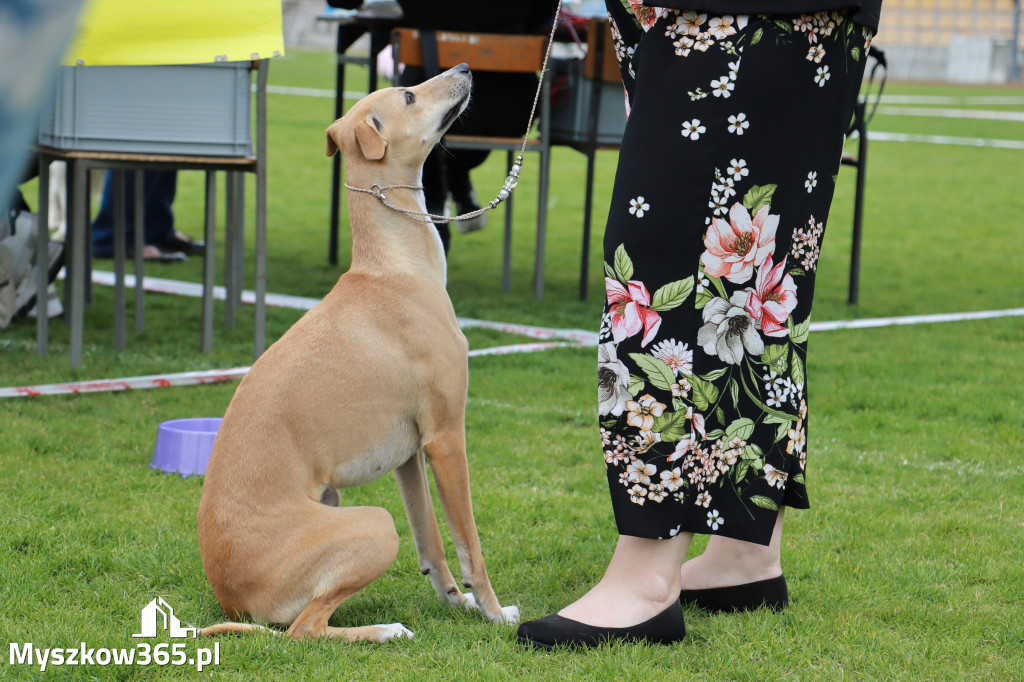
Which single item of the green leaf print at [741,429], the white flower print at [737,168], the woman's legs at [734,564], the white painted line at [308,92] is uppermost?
the white painted line at [308,92]

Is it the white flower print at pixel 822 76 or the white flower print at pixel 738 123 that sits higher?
the white flower print at pixel 822 76

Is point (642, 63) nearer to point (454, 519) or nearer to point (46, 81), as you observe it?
point (454, 519)

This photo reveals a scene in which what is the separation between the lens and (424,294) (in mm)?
2648

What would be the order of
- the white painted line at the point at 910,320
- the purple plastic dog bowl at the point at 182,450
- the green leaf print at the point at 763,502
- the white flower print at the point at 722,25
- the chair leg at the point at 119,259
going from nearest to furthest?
1. the white flower print at the point at 722,25
2. the green leaf print at the point at 763,502
3. the purple plastic dog bowl at the point at 182,450
4. the chair leg at the point at 119,259
5. the white painted line at the point at 910,320

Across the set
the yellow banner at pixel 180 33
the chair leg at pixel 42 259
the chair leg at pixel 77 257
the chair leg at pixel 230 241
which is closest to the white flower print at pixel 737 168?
the yellow banner at pixel 180 33

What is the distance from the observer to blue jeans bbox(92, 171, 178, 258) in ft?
25.2

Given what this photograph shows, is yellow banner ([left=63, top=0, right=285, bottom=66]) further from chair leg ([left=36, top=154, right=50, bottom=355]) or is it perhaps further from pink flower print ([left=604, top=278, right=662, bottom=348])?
pink flower print ([left=604, top=278, right=662, bottom=348])

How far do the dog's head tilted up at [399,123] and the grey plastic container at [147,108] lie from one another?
1.98 metres

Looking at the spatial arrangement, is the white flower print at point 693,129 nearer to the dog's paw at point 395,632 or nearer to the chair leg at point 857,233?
the dog's paw at point 395,632

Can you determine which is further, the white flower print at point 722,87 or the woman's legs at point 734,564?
the woman's legs at point 734,564

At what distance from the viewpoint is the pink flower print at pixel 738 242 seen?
2.35m

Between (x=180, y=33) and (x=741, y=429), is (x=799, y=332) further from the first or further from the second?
(x=180, y=33)

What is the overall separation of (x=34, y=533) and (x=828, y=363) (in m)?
3.86

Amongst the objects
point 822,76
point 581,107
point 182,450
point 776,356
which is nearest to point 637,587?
point 776,356
